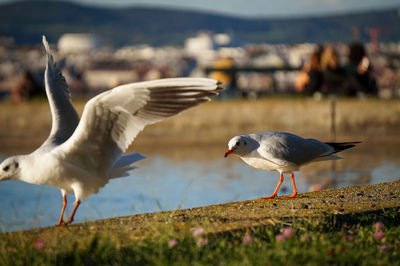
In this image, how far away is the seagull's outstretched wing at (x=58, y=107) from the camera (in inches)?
190

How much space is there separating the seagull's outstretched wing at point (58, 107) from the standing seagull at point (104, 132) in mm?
371

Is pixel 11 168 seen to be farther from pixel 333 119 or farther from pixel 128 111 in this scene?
pixel 333 119

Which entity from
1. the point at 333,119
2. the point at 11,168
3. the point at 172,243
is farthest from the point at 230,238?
the point at 333,119

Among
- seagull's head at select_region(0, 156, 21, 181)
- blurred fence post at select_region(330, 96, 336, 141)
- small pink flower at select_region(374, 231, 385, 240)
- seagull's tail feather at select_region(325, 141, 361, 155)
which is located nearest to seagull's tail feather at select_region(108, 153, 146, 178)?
seagull's head at select_region(0, 156, 21, 181)

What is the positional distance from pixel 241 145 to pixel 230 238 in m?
1.52

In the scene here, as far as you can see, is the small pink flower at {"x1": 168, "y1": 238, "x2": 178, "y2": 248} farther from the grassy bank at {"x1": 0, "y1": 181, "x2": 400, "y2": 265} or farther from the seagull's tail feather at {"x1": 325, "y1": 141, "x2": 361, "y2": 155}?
the seagull's tail feather at {"x1": 325, "y1": 141, "x2": 361, "y2": 155}

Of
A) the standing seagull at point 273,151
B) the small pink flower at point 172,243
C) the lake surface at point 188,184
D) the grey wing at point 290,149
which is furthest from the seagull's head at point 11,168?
the grey wing at point 290,149

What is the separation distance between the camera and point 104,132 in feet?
13.3

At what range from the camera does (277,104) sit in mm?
18203

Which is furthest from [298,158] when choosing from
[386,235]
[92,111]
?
[92,111]

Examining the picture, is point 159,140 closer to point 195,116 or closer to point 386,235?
point 195,116

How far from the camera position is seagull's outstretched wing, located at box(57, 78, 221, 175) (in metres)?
3.94

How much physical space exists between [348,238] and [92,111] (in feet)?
5.71

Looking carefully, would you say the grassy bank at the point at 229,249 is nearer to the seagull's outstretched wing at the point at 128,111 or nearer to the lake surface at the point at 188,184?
the seagull's outstretched wing at the point at 128,111
